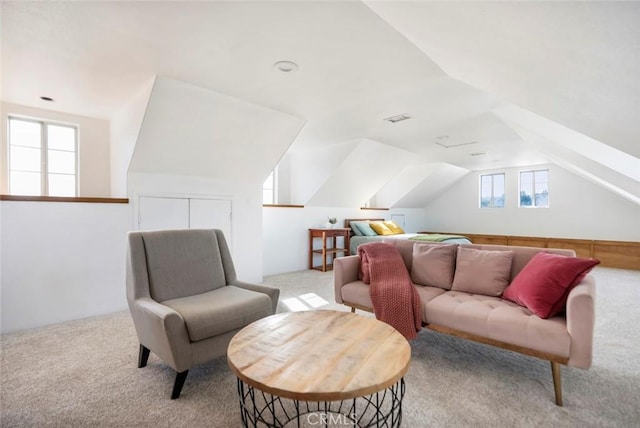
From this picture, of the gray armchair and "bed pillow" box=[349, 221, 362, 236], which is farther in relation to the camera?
"bed pillow" box=[349, 221, 362, 236]

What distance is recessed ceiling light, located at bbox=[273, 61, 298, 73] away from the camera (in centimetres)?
237

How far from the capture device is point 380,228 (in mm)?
6418

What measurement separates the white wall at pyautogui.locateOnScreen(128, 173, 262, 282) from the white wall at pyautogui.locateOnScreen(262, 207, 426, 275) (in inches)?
21.6

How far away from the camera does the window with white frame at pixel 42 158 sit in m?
3.26

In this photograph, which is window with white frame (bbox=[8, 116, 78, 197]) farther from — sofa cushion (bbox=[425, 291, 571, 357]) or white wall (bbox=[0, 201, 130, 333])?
sofa cushion (bbox=[425, 291, 571, 357])

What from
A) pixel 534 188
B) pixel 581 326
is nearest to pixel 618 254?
pixel 534 188

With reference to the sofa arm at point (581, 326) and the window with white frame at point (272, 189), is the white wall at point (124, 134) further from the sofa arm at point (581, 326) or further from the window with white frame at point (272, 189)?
the sofa arm at point (581, 326)

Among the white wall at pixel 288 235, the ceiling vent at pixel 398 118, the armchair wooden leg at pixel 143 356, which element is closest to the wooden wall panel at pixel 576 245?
the white wall at pixel 288 235

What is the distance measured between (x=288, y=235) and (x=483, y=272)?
11.5ft

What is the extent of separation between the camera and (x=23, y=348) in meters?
2.26

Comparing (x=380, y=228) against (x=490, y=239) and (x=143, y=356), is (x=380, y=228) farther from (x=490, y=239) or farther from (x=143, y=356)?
(x=143, y=356)

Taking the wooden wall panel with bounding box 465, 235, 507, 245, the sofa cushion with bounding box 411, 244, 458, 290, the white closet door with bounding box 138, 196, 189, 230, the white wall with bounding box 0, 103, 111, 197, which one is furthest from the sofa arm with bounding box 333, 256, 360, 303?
the wooden wall panel with bounding box 465, 235, 507, 245

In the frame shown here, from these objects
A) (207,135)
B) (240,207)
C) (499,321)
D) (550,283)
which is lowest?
(499,321)

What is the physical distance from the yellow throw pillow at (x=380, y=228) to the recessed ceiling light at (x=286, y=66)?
4.42 m
